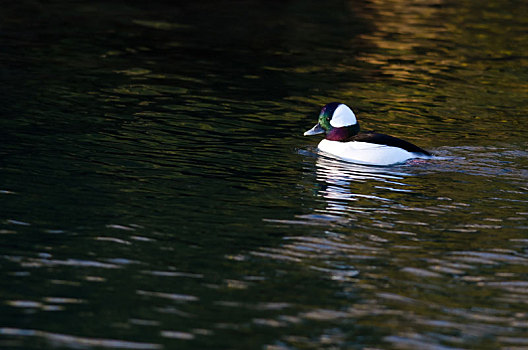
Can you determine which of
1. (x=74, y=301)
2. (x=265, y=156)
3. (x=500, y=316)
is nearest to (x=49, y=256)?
(x=74, y=301)

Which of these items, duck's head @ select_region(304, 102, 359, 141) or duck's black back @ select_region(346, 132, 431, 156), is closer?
duck's black back @ select_region(346, 132, 431, 156)

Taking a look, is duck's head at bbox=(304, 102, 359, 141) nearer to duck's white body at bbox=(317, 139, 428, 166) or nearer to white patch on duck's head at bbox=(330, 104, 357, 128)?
white patch on duck's head at bbox=(330, 104, 357, 128)

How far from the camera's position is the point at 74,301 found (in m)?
8.66

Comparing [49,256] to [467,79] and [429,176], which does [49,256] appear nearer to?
[429,176]

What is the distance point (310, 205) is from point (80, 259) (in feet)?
11.9

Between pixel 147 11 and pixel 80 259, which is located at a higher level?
pixel 147 11

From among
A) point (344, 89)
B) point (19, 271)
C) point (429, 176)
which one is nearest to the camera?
point (19, 271)

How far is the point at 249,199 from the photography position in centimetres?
1241

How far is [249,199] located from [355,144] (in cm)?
321

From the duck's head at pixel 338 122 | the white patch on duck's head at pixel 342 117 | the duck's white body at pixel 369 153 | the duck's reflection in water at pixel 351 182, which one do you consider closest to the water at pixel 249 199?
the duck's reflection in water at pixel 351 182

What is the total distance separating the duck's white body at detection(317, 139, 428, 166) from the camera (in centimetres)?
1460

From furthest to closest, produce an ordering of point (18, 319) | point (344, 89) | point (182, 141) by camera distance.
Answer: point (344, 89) → point (182, 141) → point (18, 319)

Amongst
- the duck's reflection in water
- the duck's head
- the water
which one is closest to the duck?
the duck's head

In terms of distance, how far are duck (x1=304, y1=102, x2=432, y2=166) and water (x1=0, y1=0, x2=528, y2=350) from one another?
33cm
